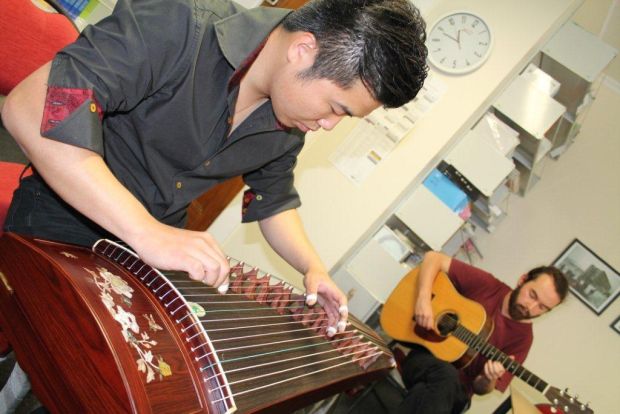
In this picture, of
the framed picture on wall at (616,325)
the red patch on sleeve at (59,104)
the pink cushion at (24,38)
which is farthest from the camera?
the framed picture on wall at (616,325)

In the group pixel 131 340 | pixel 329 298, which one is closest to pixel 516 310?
pixel 329 298

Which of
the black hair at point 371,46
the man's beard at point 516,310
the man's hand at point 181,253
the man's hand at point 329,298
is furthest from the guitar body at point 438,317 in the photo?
the man's hand at point 181,253

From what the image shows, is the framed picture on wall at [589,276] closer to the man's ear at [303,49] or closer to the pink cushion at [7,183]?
the man's ear at [303,49]

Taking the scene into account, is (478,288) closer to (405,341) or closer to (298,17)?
(405,341)

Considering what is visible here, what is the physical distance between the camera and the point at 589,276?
432cm

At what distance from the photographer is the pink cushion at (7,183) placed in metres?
1.43

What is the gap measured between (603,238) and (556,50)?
1.72 m

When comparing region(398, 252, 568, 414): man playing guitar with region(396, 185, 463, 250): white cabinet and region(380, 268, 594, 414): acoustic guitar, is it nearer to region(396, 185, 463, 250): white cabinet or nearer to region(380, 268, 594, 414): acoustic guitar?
region(380, 268, 594, 414): acoustic guitar

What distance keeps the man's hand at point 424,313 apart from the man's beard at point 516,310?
0.55 meters

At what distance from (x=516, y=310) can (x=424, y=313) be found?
63cm


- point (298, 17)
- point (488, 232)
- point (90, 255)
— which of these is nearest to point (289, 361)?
point (90, 255)

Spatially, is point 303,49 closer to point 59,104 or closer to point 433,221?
point 59,104

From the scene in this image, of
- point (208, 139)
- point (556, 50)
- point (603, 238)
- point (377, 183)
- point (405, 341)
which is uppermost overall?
point (556, 50)

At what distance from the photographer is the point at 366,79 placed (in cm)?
108
